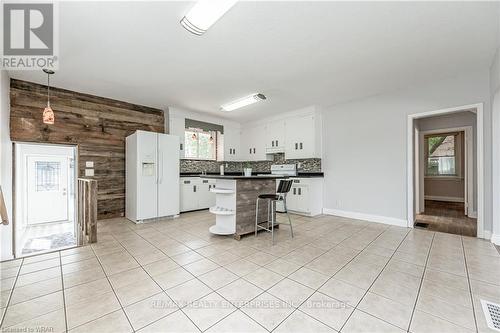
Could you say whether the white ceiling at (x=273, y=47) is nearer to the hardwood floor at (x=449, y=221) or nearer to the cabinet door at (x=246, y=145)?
the cabinet door at (x=246, y=145)

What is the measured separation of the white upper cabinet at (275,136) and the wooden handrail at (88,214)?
4268 millimetres

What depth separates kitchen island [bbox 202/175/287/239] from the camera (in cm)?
339

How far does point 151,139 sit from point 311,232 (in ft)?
12.3

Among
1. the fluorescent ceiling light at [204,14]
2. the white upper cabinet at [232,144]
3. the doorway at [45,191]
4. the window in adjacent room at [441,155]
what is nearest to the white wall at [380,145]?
the white upper cabinet at [232,144]

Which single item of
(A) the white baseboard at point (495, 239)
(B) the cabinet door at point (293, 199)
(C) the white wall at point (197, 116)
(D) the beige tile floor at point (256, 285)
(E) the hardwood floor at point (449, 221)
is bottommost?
(E) the hardwood floor at point (449, 221)

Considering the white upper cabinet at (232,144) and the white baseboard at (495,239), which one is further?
the white upper cabinet at (232,144)

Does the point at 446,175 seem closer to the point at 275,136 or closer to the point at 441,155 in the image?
the point at 441,155

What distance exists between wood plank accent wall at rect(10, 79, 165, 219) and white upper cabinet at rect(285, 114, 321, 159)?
3532mm

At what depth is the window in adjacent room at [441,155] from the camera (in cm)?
709

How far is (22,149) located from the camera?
16.3ft

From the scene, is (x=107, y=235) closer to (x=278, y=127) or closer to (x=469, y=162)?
(x=278, y=127)

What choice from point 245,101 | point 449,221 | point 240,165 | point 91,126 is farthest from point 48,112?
point 449,221

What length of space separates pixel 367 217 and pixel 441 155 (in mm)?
5290

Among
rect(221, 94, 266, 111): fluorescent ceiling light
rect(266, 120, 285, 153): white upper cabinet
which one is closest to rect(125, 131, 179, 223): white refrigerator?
rect(221, 94, 266, 111): fluorescent ceiling light
